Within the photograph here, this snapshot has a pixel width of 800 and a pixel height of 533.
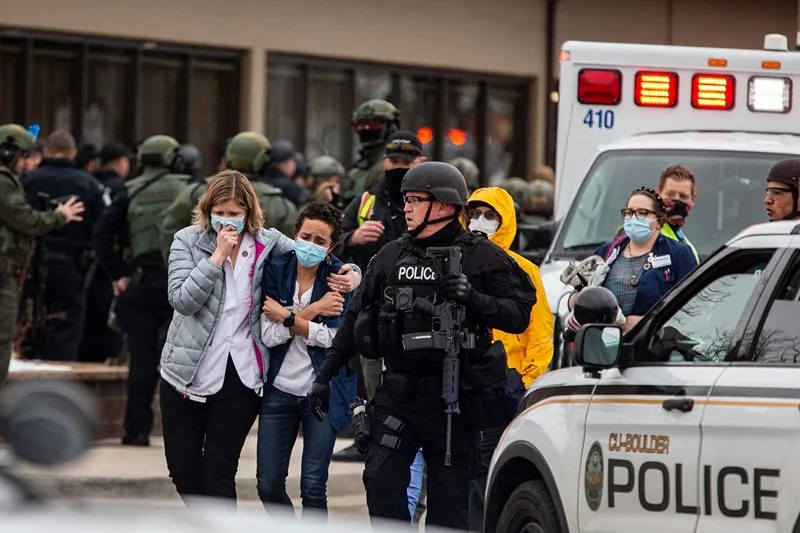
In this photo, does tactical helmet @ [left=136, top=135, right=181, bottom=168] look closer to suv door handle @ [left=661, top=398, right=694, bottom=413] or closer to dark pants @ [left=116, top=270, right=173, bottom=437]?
dark pants @ [left=116, top=270, right=173, bottom=437]

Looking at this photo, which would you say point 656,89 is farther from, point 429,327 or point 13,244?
point 429,327

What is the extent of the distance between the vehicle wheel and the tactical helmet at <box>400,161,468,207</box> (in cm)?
130

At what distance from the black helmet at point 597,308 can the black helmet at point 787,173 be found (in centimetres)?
215

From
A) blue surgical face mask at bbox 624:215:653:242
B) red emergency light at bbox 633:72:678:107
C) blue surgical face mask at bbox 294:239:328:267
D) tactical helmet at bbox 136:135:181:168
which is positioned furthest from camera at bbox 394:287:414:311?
tactical helmet at bbox 136:135:181:168

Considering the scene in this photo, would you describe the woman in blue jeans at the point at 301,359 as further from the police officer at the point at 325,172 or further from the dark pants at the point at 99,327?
the dark pants at the point at 99,327

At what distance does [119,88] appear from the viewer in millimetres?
21781

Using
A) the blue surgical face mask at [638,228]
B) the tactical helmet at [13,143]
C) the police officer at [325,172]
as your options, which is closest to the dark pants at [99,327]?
the police officer at [325,172]

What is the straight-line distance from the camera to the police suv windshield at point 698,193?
34.6 feet

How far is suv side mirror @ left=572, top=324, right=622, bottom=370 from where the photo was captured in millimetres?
6344

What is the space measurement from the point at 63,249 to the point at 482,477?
22.2 ft

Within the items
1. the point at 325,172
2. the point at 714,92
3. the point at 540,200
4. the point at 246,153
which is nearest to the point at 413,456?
the point at 246,153

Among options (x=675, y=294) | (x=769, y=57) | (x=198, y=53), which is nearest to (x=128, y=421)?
(x=769, y=57)

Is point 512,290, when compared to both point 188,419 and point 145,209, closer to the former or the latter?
point 188,419

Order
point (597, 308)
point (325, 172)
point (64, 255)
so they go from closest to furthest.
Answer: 1. point (597, 308)
2. point (64, 255)
3. point (325, 172)
